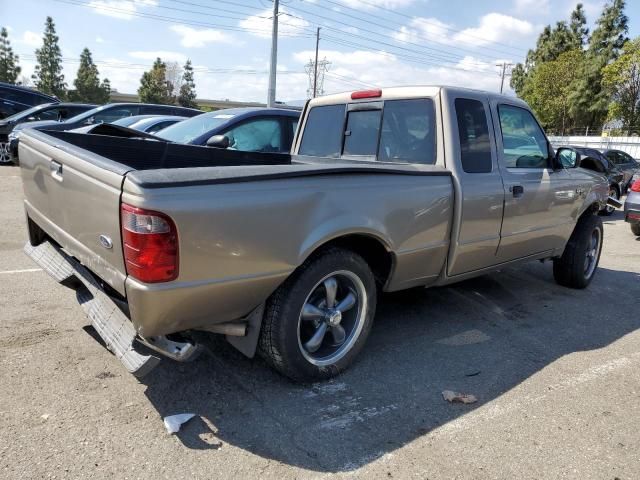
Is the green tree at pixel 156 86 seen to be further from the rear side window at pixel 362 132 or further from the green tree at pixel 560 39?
the rear side window at pixel 362 132

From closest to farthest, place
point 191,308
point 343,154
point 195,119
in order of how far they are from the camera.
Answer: point 191,308 < point 343,154 < point 195,119

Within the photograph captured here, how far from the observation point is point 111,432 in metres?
2.63

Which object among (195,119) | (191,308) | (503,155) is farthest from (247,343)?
(195,119)

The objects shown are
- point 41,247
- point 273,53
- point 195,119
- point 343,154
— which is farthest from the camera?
point 273,53

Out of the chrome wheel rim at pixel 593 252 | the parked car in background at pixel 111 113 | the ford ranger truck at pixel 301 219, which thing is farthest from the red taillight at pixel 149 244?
the parked car in background at pixel 111 113

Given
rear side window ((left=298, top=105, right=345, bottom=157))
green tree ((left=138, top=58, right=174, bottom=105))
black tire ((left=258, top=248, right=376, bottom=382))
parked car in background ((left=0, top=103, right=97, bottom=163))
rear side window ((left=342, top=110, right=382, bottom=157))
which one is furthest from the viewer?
green tree ((left=138, top=58, right=174, bottom=105))

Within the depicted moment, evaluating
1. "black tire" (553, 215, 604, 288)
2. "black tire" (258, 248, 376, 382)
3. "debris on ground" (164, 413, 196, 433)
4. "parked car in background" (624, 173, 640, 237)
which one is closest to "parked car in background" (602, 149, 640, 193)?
"parked car in background" (624, 173, 640, 237)

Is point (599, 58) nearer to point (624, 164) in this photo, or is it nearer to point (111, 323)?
point (624, 164)

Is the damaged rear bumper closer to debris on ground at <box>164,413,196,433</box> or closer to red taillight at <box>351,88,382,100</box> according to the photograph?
debris on ground at <box>164,413,196,433</box>

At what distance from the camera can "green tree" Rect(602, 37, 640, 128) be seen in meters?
39.5

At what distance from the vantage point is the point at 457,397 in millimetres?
3168

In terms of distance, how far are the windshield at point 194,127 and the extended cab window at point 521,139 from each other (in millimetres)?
3881

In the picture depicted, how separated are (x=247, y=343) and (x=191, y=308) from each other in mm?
541

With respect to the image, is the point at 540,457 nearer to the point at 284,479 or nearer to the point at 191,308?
the point at 284,479
